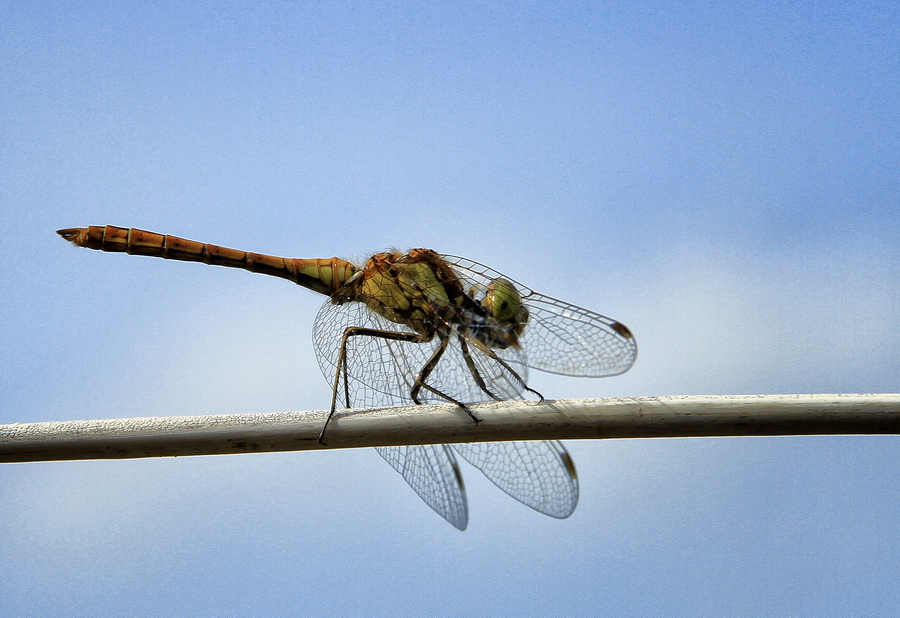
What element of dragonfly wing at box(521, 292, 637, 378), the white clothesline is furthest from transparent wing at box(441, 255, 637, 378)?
the white clothesline

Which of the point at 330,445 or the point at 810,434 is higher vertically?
the point at 810,434

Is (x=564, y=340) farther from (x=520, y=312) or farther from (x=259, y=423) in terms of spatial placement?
(x=259, y=423)

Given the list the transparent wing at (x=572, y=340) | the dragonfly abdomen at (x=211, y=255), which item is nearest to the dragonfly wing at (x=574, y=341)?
the transparent wing at (x=572, y=340)

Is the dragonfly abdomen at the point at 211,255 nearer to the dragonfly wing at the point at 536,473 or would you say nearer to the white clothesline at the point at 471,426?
the dragonfly wing at the point at 536,473

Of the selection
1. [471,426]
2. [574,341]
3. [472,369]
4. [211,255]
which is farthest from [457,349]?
[211,255]

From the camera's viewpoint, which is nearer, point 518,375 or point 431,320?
point 518,375

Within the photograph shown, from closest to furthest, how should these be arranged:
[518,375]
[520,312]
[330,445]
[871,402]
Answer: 1. [871,402]
2. [330,445]
3. [518,375]
4. [520,312]

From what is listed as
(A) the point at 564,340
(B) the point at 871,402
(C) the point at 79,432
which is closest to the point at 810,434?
(B) the point at 871,402
